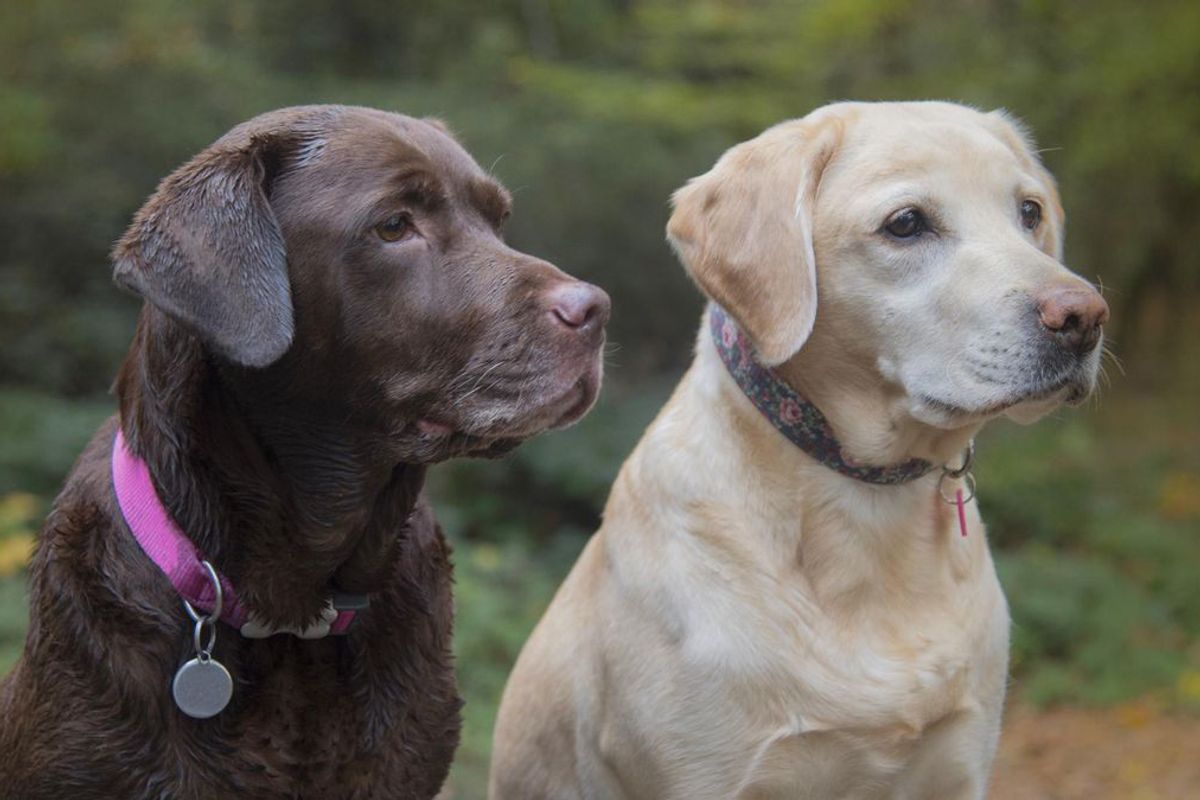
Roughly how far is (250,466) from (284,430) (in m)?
0.09

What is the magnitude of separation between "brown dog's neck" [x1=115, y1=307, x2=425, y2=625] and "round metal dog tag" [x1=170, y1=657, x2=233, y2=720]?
154mm

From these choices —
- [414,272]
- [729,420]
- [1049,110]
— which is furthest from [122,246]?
[1049,110]

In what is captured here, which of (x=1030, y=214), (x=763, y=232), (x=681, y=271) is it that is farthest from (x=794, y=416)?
(x=681, y=271)

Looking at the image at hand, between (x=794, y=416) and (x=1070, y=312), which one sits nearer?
(x=1070, y=312)

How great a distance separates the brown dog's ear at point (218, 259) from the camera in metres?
2.56

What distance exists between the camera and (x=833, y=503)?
3.10 metres

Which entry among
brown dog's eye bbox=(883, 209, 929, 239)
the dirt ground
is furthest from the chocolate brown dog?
the dirt ground

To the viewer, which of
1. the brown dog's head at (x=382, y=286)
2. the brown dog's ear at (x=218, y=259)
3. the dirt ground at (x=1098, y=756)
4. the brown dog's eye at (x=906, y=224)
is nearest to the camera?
the brown dog's ear at (x=218, y=259)

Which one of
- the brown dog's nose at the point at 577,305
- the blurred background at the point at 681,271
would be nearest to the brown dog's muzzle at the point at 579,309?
the brown dog's nose at the point at 577,305

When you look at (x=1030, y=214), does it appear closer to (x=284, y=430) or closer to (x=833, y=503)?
(x=833, y=503)

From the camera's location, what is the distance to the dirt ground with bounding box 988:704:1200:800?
620cm

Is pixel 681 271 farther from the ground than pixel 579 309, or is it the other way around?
pixel 579 309

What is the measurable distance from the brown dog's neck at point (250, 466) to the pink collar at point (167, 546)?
0.02 metres

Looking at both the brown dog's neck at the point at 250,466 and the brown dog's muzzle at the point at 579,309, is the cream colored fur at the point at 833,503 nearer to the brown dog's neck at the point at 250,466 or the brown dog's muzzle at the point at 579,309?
the brown dog's muzzle at the point at 579,309
